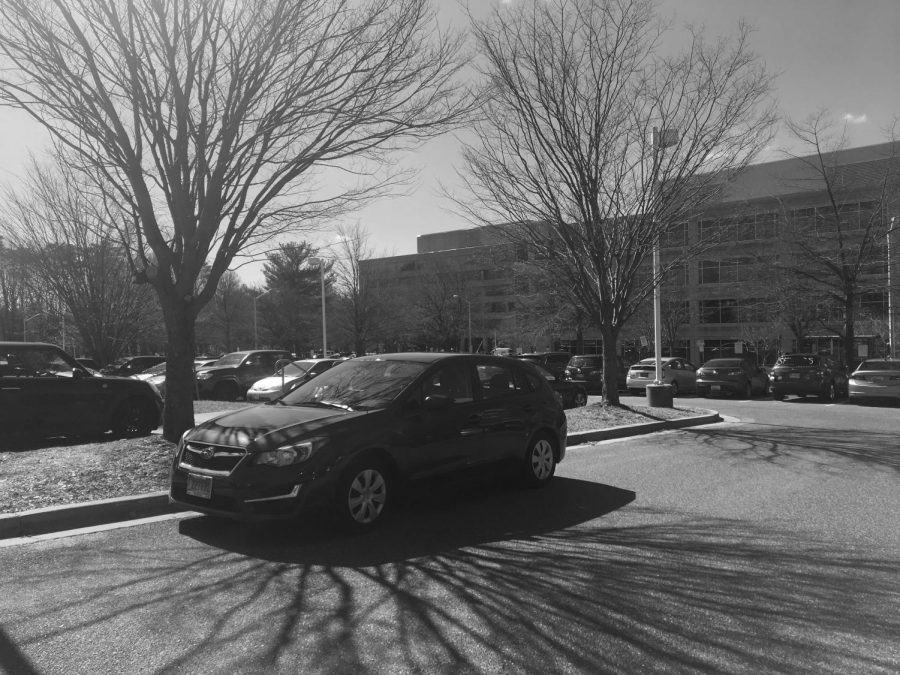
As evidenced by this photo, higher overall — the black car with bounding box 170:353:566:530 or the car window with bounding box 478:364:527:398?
the car window with bounding box 478:364:527:398

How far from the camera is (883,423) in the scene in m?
15.1

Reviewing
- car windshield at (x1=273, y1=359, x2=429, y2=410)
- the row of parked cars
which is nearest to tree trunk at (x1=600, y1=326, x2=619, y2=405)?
the row of parked cars

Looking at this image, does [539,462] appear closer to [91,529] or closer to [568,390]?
[91,529]

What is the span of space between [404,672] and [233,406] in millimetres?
14475

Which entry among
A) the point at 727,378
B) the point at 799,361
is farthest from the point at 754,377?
the point at 799,361

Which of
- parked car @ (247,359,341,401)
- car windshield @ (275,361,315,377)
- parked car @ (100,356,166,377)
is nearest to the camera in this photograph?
parked car @ (247,359,341,401)

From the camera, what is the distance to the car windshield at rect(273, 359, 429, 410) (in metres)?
6.34

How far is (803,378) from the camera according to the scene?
73.6 ft

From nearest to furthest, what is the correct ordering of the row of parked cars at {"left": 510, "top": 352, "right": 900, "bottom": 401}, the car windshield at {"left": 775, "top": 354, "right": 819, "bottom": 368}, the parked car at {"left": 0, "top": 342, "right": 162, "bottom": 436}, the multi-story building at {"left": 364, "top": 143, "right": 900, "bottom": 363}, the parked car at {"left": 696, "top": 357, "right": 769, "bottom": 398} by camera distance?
the parked car at {"left": 0, "top": 342, "right": 162, "bottom": 436} < the row of parked cars at {"left": 510, "top": 352, "right": 900, "bottom": 401} < the car windshield at {"left": 775, "top": 354, "right": 819, "bottom": 368} < the multi-story building at {"left": 364, "top": 143, "right": 900, "bottom": 363} < the parked car at {"left": 696, "top": 357, "right": 769, "bottom": 398}

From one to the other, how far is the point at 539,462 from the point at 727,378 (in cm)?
1834

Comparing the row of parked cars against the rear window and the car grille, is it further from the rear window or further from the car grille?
the car grille

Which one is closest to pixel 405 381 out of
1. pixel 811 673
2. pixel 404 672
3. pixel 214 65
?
pixel 404 672

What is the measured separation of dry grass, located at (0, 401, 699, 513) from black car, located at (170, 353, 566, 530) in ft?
4.98

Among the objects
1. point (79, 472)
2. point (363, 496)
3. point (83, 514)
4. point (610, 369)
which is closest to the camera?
point (363, 496)
